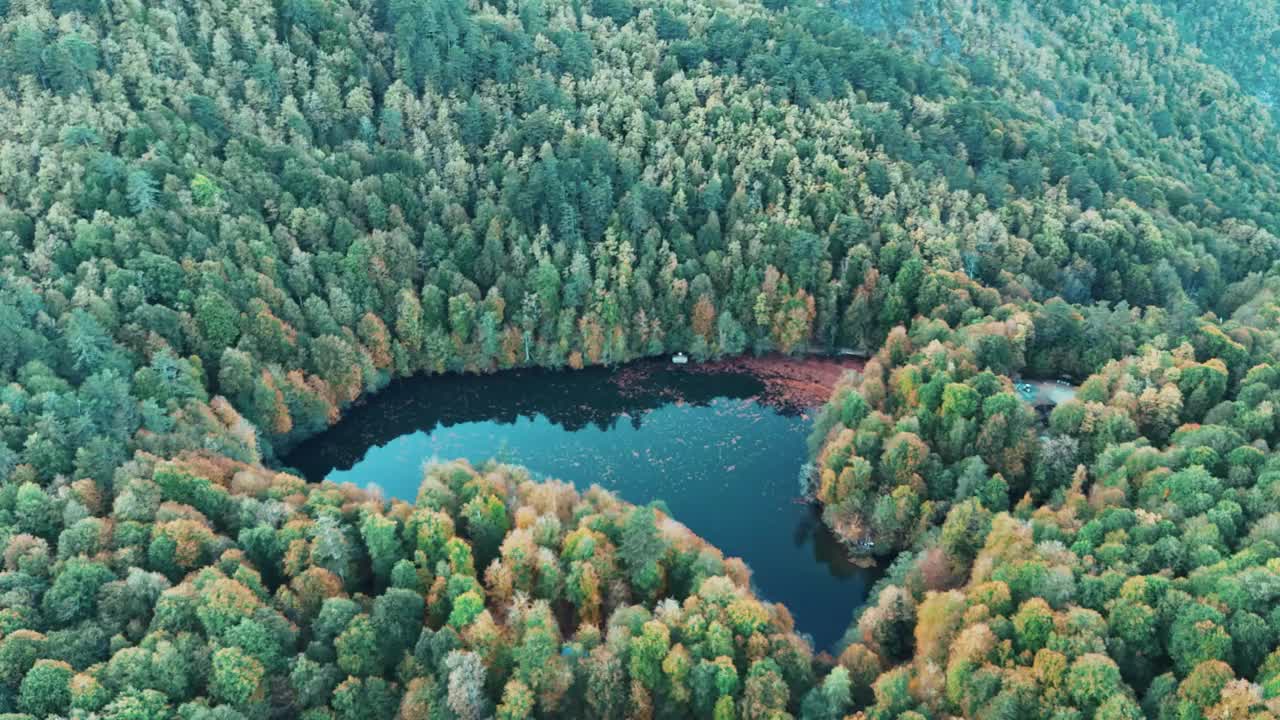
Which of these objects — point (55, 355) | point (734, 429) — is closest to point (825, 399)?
point (734, 429)

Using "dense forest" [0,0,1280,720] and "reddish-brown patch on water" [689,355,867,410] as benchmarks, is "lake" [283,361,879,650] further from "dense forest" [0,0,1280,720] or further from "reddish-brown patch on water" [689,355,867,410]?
"dense forest" [0,0,1280,720]

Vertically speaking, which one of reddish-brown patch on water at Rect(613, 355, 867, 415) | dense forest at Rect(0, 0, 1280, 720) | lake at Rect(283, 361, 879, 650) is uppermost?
dense forest at Rect(0, 0, 1280, 720)

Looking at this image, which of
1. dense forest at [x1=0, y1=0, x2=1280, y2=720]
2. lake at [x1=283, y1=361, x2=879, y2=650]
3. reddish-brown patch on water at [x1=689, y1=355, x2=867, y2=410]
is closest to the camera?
dense forest at [x1=0, y1=0, x2=1280, y2=720]

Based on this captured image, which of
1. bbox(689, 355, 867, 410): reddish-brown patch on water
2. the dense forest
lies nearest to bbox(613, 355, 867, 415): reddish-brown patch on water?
bbox(689, 355, 867, 410): reddish-brown patch on water

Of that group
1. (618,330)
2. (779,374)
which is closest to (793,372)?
(779,374)

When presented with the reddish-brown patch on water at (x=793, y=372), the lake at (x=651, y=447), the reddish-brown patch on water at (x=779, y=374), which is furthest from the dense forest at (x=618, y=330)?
the lake at (x=651, y=447)

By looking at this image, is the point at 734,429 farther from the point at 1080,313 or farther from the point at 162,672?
the point at 162,672

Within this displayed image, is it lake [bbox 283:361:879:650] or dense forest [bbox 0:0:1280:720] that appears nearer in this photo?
dense forest [bbox 0:0:1280:720]

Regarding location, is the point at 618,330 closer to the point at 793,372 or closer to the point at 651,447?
the point at 651,447
